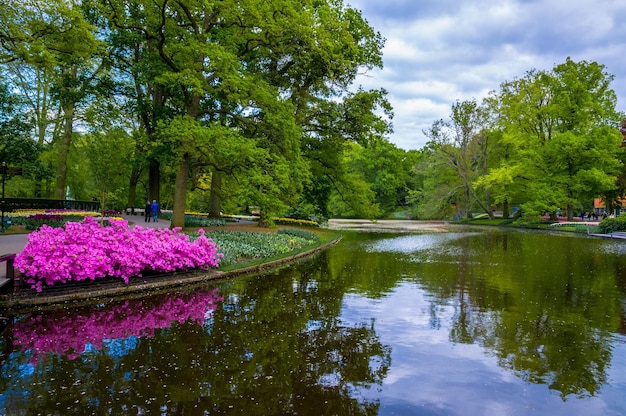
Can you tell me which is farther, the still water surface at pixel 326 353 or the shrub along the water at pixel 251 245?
the shrub along the water at pixel 251 245

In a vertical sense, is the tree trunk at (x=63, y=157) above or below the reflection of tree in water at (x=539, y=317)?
above

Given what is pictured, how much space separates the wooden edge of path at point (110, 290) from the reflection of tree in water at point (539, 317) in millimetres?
6291

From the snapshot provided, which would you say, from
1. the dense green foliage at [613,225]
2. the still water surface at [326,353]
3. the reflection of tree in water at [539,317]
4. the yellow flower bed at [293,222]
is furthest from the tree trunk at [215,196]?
the dense green foliage at [613,225]

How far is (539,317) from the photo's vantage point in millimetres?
8539

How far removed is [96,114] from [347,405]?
32.6 metres

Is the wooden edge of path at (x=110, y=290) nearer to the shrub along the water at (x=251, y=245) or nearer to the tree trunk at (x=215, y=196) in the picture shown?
the shrub along the water at (x=251, y=245)

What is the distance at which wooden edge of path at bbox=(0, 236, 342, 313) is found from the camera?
8.48 m

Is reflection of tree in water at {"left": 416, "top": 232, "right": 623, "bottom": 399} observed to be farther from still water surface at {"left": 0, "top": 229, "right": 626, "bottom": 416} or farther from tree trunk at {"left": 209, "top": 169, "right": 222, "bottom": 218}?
tree trunk at {"left": 209, "top": 169, "right": 222, "bottom": 218}

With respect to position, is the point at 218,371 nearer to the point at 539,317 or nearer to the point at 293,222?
the point at 539,317

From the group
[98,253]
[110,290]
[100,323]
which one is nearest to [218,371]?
[100,323]

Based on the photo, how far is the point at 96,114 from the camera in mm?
31453

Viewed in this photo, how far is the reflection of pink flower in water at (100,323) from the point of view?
6.44 metres

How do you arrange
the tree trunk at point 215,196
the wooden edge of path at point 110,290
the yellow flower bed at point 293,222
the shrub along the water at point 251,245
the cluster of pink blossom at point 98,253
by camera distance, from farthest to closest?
the yellow flower bed at point 293,222 → the tree trunk at point 215,196 → the shrub along the water at point 251,245 → the cluster of pink blossom at point 98,253 → the wooden edge of path at point 110,290

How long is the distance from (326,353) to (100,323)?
4.18 meters
